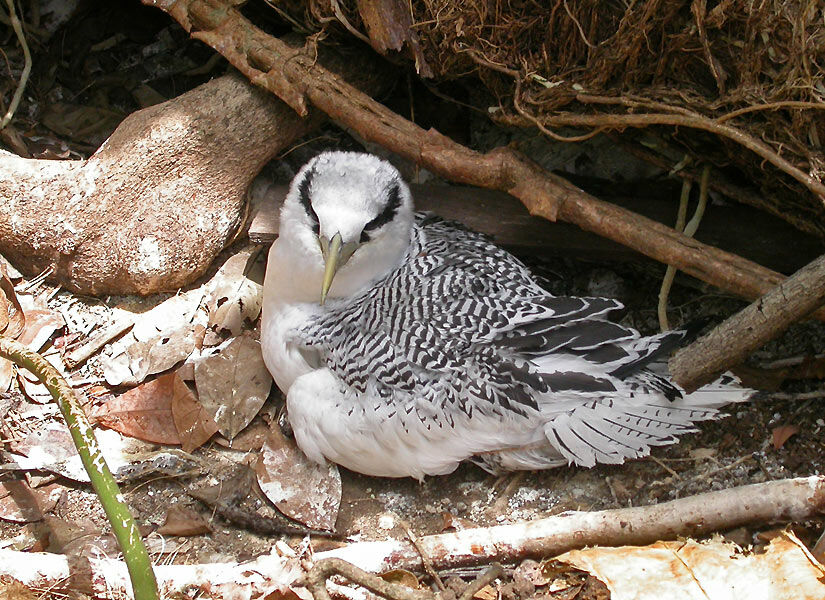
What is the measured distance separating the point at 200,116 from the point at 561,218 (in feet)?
5.01

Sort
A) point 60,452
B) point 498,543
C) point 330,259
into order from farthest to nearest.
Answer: point 60,452, point 330,259, point 498,543

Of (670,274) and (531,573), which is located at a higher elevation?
(670,274)

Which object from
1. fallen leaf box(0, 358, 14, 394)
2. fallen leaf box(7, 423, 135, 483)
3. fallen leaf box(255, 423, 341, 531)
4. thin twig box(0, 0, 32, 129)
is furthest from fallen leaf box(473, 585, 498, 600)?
thin twig box(0, 0, 32, 129)

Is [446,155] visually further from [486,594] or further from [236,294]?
[486,594]

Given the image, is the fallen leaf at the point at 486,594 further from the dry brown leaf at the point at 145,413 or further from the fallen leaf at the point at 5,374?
the fallen leaf at the point at 5,374

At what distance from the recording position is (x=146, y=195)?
341 centimetres

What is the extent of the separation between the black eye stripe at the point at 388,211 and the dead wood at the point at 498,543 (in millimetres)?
1020

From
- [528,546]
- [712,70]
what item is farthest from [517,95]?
[528,546]

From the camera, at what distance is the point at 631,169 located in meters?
3.47

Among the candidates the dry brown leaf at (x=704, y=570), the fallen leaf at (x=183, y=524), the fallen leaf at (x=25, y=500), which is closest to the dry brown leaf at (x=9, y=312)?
the fallen leaf at (x=25, y=500)

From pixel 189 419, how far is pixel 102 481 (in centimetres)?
85

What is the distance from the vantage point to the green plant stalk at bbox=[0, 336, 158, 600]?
219 centimetres

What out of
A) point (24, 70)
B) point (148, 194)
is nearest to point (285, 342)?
point (148, 194)

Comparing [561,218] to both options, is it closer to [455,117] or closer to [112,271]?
[455,117]
